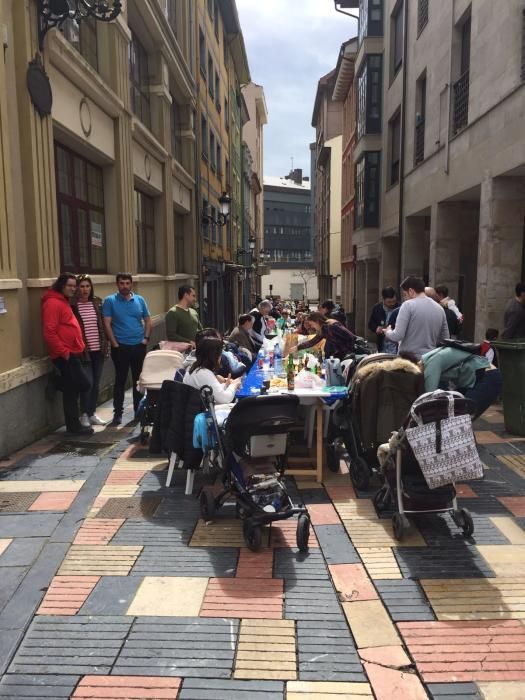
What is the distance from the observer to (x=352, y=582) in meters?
3.66

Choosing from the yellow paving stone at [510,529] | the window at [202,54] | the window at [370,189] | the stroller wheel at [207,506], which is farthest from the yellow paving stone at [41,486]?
the window at [202,54]

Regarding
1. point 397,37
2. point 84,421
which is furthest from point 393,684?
point 397,37

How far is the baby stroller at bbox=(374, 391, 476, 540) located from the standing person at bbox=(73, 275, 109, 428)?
13.5ft

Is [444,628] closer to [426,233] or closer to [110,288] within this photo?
[110,288]

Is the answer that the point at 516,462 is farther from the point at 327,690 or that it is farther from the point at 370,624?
the point at 327,690

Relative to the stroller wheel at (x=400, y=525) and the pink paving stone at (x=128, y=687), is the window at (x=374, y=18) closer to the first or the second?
the stroller wheel at (x=400, y=525)

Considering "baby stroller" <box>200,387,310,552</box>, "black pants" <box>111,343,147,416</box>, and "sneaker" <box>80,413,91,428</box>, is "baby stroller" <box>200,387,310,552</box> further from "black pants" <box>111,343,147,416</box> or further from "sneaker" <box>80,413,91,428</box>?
"black pants" <box>111,343,147,416</box>

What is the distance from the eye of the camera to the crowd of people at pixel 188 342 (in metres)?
5.35

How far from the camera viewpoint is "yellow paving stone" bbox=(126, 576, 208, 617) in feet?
10.9

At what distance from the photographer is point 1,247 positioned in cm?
582

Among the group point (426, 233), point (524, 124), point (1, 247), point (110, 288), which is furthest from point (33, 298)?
point (426, 233)

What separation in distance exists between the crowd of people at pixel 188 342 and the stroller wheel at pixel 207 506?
2.63 feet

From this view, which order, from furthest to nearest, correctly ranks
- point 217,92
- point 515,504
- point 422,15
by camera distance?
point 217,92, point 422,15, point 515,504

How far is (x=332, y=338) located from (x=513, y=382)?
234 centimetres
